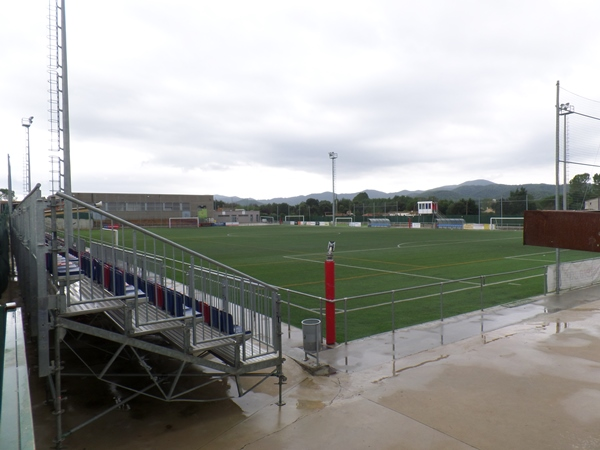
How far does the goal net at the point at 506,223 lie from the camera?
63656 millimetres

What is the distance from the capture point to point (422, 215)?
8262cm

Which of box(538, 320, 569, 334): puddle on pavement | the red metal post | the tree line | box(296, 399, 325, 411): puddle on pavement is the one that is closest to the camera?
box(296, 399, 325, 411): puddle on pavement

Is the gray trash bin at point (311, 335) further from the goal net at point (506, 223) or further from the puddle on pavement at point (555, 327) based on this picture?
the goal net at point (506, 223)

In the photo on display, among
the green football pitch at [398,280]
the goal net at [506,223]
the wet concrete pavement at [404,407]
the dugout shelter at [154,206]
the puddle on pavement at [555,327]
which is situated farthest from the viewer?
the dugout shelter at [154,206]

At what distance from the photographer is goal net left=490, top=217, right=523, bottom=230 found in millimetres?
63656

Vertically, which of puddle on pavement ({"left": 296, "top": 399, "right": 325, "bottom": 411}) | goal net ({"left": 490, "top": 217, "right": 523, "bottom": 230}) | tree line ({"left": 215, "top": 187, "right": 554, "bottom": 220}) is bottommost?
puddle on pavement ({"left": 296, "top": 399, "right": 325, "bottom": 411})

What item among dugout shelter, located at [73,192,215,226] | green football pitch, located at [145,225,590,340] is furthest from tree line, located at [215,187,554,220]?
green football pitch, located at [145,225,590,340]

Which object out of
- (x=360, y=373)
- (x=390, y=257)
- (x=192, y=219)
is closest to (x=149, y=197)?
(x=192, y=219)

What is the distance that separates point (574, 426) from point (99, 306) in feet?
20.2

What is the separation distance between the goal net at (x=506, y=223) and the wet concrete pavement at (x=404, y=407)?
5929cm

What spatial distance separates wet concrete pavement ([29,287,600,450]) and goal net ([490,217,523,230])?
59.3 m

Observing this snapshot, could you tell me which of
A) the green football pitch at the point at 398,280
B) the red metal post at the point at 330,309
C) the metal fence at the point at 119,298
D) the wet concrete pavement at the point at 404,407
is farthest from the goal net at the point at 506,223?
the metal fence at the point at 119,298

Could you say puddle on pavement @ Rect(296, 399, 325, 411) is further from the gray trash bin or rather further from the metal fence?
the gray trash bin

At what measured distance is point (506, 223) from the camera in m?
67.4
